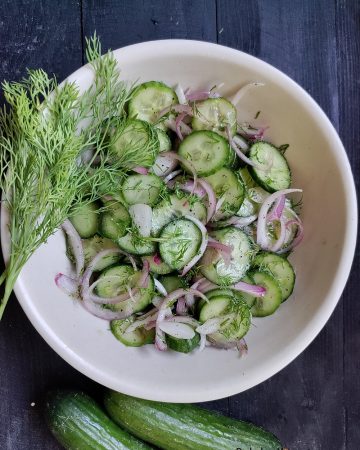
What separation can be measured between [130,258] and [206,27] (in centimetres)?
66

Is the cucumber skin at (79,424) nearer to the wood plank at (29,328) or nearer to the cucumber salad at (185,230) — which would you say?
the wood plank at (29,328)

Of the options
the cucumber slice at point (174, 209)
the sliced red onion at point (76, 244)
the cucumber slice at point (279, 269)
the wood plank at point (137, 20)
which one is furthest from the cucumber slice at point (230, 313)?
the wood plank at point (137, 20)

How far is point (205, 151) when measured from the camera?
1467 millimetres

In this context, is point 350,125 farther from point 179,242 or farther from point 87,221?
point 87,221

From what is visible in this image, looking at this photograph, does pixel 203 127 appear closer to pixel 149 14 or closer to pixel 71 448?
pixel 149 14

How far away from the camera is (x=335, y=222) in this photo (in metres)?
1.53

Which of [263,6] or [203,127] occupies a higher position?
[263,6]

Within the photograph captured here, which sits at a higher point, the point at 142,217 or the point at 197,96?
the point at 197,96

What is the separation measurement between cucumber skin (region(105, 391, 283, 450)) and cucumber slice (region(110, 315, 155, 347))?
186 mm

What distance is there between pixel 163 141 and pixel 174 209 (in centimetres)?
16

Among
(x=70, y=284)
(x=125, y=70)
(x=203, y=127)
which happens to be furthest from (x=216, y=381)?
(x=125, y=70)

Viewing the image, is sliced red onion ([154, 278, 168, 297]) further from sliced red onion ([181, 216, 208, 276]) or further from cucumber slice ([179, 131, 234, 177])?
cucumber slice ([179, 131, 234, 177])

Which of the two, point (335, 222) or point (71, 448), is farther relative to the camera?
point (71, 448)

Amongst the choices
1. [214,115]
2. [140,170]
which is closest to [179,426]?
[140,170]
